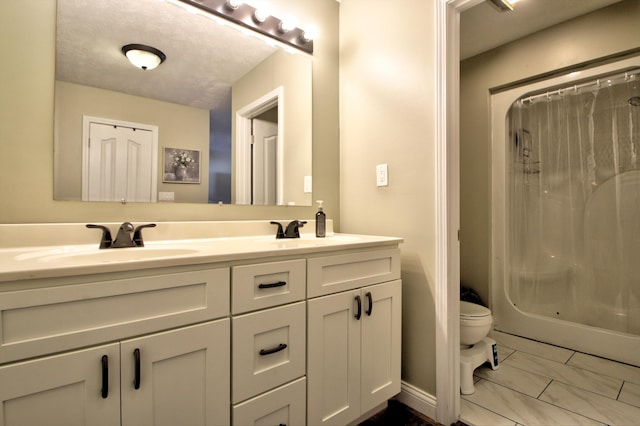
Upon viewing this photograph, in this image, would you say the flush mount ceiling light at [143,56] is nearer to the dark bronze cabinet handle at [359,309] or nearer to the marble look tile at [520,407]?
the dark bronze cabinet handle at [359,309]

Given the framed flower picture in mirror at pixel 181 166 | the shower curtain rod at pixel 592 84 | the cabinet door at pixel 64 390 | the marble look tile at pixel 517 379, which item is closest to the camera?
the cabinet door at pixel 64 390

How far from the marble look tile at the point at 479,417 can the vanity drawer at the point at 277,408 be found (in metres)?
0.88

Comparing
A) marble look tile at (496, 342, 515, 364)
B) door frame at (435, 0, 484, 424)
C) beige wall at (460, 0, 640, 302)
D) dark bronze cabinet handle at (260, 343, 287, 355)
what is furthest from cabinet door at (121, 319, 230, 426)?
beige wall at (460, 0, 640, 302)

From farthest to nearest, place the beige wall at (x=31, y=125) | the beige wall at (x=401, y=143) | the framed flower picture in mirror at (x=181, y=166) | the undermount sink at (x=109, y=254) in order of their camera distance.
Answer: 1. the beige wall at (x=401, y=143)
2. the framed flower picture in mirror at (x=181, y=166)
3. the beige wall at (x=31, y=125)
4. the undermount sink at (x=109, y=254)

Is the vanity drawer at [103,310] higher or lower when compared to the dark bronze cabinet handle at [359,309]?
higher

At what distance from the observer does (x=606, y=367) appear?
6.59 feet

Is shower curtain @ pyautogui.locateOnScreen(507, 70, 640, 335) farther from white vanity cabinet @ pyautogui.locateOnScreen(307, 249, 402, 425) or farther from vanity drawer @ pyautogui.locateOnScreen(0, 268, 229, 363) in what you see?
vanity drawer @ pyautogui.locateOnScreen(0, 268, 229, 363)

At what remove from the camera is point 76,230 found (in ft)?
3.91

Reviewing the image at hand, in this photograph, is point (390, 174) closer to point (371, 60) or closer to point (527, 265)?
point (371, 60)

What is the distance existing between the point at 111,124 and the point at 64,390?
1009 mm

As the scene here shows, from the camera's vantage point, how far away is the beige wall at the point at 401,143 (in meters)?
1.53

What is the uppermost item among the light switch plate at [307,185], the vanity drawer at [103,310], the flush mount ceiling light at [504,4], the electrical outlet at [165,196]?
the flush mount ceiling light at [504,4]

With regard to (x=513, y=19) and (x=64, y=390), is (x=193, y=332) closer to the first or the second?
(x=64, y=390)

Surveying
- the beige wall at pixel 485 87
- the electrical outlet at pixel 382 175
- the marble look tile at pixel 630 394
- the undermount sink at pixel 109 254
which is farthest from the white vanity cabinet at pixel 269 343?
the beige wall at pixel 485 87
